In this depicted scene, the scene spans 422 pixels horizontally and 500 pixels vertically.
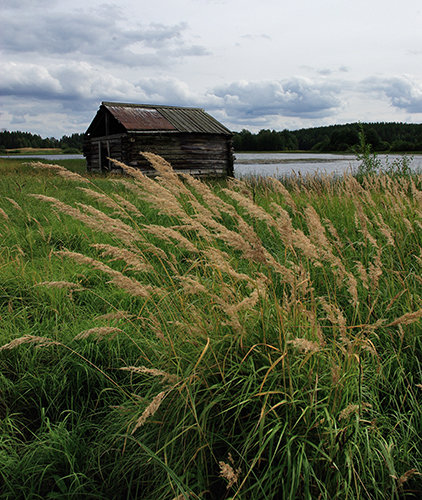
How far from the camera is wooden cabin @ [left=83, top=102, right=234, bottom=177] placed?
22000 mm

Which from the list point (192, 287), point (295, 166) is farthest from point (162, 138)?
point (295, 166)

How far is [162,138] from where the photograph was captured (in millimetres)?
22609

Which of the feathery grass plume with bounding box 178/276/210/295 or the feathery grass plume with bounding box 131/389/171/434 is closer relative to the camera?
the feathery grass plume with bounding box 131/389/171/434

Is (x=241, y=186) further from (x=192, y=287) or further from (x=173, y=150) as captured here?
(x=173, y=150)

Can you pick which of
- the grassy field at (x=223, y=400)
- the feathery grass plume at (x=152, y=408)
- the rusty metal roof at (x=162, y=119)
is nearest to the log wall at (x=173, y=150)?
the rusty metal roof at (x=162, y=119)

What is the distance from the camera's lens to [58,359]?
3236 millimetres

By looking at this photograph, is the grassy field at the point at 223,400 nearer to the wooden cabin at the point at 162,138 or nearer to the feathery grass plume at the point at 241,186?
the feathery grass plume at the point at 241,186

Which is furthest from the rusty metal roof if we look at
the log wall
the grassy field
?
the grassy field

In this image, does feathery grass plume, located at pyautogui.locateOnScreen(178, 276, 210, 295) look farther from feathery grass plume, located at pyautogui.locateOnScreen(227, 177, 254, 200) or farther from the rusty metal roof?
the rusty metal roof

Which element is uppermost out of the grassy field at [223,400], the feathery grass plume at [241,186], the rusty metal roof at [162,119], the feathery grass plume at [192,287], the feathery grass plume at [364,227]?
the rusty metal roof at [162,119]

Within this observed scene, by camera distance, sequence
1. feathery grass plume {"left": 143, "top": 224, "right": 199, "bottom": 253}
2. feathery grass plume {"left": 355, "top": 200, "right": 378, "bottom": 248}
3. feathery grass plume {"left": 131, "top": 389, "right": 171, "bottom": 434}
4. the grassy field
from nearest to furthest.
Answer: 1. feathery grass plume {"left": 131, "top": 389, "right": 171, "bottom": 434}
2. the grassy field
3. feathery grass plume {"left": 143, "top": 224, "right": 199, "bottom": 253}
4. feathery grass plume {"left": 355, "top": 200, "right": 378, "bottom": 248}

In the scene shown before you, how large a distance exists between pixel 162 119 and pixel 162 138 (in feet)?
5.32

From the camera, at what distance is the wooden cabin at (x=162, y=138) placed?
72.2 ft

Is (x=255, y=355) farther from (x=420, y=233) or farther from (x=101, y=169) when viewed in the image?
(x=101, y=169)
